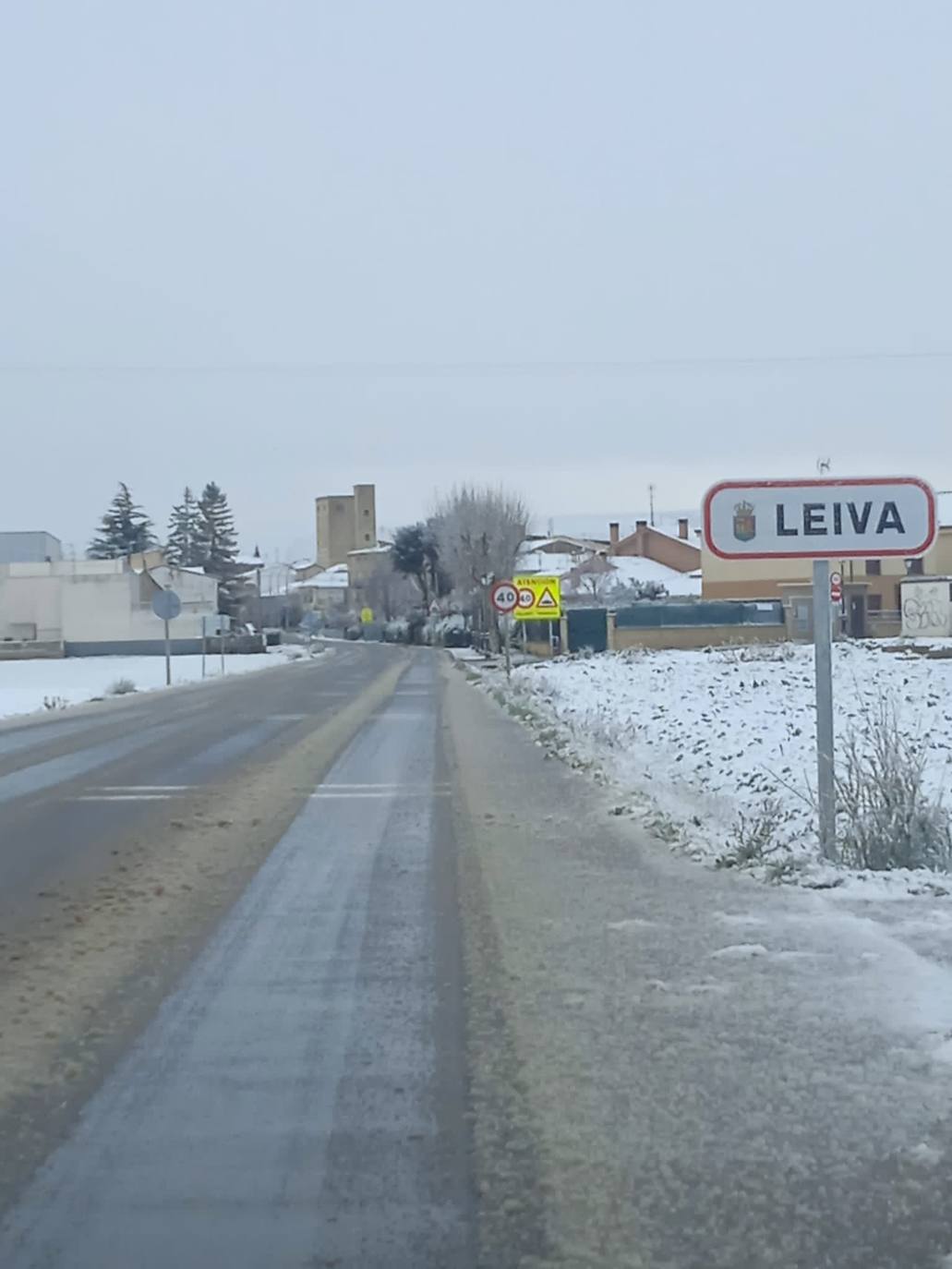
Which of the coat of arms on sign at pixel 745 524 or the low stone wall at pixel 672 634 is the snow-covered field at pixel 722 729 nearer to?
the coat of arms on sign at pixel 745 524

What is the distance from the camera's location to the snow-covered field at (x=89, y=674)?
39403mm

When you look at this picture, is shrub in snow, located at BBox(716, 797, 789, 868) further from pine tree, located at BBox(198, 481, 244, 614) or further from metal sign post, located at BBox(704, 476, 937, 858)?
pine tree, located at BBox(198, 481, 244, 614)

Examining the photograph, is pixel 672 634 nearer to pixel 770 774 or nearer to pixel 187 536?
pixel 770 774

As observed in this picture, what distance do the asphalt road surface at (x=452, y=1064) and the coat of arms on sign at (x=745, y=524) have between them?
228 centimetres

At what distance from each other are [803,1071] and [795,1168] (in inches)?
39.9

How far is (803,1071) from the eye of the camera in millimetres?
6047

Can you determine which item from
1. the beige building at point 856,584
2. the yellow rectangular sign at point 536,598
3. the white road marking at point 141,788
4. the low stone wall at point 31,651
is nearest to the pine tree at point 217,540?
the low stone wall at point 31,651

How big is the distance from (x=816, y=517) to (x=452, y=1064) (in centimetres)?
533

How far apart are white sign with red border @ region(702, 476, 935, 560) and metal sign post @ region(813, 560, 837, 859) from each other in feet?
0.96

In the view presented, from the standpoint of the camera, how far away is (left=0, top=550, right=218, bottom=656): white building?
3497 inches

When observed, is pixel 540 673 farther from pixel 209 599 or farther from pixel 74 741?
pixel 209 599

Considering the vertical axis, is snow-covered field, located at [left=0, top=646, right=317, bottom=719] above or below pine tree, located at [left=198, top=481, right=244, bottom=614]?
below

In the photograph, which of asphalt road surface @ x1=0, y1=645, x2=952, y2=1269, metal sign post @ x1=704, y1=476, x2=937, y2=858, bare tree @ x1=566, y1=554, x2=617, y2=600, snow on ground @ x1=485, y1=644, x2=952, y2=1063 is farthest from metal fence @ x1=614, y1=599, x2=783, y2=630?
metal sign post @ x1=704, y1=476, x2=937, y2=858

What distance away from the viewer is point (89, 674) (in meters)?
60.2
